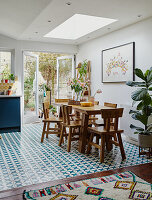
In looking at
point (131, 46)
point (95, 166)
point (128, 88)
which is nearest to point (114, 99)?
point (128, 88)

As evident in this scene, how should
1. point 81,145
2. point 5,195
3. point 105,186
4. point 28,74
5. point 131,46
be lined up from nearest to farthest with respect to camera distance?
point 5,195
point 105,186
point 81,145
point 131,46
point 28,74

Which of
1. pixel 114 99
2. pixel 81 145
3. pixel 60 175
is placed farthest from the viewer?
pixel 114 99

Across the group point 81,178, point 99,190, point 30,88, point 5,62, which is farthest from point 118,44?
point 99,190

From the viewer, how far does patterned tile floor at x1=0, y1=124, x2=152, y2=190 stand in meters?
3.01

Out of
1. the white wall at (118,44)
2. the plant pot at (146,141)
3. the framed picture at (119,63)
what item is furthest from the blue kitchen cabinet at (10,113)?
the plant pot at (146,141)

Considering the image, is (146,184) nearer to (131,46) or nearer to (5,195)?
(5,195)

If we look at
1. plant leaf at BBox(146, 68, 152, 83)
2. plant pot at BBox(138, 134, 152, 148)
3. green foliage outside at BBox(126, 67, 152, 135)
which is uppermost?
plant leaf at BBox(146, 68, 152, 83)

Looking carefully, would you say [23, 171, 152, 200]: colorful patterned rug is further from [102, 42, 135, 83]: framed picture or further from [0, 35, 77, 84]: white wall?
[0, 35, 77, 84]: white wall

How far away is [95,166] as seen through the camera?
338 centimetres

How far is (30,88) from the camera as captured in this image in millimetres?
6930

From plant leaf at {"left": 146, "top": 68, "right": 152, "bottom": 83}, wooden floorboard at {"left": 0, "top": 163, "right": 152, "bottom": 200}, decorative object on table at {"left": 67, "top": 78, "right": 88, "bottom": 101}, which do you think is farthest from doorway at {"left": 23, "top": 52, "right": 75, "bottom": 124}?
wooden floorboard at {"left": 0, "top": 163, "right": 152, "bottom": 200}

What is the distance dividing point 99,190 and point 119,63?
339 cm

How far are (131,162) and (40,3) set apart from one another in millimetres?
2910

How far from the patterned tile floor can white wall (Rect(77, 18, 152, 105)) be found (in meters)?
1.29
